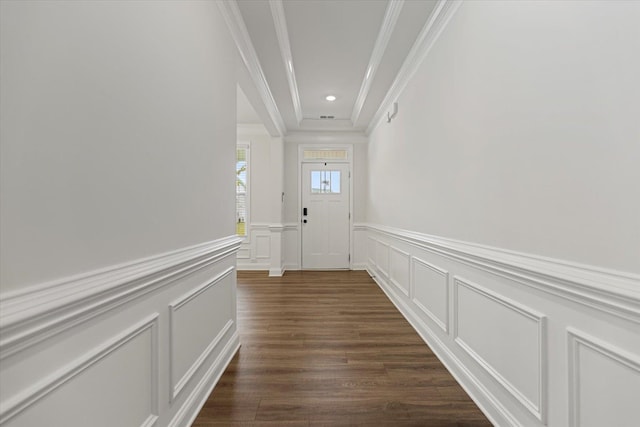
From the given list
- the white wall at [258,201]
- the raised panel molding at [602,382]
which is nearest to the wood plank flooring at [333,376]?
the raised panel molding at [602,382]

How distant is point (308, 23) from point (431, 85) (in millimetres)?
1159

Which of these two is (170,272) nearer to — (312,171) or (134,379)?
(134,379)

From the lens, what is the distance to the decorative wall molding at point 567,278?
912 mm

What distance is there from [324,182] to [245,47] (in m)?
3.38

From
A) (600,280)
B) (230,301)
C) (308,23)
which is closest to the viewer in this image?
(600,280)

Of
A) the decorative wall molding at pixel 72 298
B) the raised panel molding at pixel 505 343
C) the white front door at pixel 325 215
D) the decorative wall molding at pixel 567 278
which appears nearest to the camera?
the decorative wall molding at pixel 72 298

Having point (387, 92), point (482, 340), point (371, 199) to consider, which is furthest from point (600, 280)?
point (371, 199)

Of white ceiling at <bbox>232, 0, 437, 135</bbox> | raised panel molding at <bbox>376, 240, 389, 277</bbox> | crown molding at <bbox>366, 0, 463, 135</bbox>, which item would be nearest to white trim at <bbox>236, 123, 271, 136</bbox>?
white ceiling at <bbox>232, 0, 437, 135</bbox>

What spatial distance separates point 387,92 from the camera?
3.83 metres

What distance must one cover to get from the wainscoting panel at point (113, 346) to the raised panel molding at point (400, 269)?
2.02m

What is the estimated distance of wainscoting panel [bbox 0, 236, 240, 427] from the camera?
691 mm

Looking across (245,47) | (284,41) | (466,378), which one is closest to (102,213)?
(466,378)

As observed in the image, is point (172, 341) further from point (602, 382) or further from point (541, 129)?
point (541, 129)

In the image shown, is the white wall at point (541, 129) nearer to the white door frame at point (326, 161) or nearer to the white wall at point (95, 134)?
the white wall at point (95, 134)
